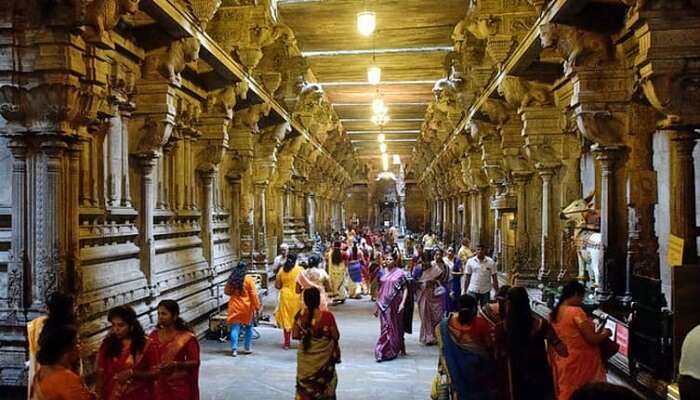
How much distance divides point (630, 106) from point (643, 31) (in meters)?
1.86

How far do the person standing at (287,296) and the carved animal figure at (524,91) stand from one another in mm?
4235

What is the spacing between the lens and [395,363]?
842 cm

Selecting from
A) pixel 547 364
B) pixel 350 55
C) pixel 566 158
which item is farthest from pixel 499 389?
pixel 350 55

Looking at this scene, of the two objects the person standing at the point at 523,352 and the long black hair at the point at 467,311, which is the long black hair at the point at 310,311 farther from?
the person standing at the point at 523,352

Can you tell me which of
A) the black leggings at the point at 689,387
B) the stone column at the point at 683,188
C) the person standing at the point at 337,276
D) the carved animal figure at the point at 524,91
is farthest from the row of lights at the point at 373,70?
the black leggings at the point at 689,387

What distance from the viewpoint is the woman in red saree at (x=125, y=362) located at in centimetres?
398

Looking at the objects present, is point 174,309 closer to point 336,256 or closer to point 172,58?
point 172,58

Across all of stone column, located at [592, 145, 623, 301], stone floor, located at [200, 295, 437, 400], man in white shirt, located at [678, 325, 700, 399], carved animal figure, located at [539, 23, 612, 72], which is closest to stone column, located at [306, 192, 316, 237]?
stone floor, located at [200, 295, 437, 400]

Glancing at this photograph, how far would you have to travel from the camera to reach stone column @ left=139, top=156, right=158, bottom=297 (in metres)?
8.14

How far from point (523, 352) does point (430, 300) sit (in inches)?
216

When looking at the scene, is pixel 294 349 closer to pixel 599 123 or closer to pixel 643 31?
pixel 599 123

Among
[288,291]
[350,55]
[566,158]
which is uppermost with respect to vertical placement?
[350,55]

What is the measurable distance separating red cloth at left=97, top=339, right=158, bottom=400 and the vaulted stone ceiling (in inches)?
372

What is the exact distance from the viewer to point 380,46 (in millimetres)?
15664
